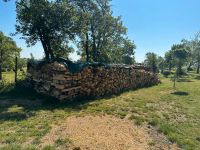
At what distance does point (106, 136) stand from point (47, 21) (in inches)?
280

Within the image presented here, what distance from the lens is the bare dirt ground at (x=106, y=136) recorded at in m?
4.79

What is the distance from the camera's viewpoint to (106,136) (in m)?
5.26

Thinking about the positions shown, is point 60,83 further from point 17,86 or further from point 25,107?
point 17,86

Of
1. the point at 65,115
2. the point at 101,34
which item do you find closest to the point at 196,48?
the point at 101,34

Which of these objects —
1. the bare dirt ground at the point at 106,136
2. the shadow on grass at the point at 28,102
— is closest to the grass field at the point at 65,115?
the shadow on grass at the point at 28,102

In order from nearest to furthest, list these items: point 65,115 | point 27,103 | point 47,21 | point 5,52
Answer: point 65,115, point 27,103, point 47,21, point 5,52

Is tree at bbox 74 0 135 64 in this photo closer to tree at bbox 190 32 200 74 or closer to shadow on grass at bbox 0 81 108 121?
shadow on grass at bbox 0 81 108 121

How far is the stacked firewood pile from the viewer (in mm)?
9000

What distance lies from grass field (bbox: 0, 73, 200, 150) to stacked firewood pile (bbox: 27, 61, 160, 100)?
0.46m

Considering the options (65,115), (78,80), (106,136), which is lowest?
(106,136)

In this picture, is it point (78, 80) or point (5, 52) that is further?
point (5, 52)

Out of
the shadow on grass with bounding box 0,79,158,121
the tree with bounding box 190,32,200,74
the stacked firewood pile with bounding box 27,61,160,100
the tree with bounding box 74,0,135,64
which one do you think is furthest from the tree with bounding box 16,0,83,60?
the tree with bounding box 190,32,200,74

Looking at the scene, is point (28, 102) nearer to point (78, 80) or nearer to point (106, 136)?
point (78, 80)

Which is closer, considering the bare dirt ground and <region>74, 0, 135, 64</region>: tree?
the bare dirt ground
